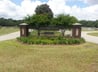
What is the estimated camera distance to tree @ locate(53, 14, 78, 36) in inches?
1128

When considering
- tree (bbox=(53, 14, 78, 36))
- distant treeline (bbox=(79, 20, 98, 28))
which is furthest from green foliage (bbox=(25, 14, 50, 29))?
distant treeline (bbox=(79, 20, 98, 28))

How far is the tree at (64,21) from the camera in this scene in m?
28.7

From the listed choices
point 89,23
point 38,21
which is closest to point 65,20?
point 38,21

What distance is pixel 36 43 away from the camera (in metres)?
22.4

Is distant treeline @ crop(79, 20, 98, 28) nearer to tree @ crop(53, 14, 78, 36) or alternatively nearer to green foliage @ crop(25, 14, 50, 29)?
tree @ crop(53, 14, 78, 36)

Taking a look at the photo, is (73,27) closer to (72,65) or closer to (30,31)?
(30,31)

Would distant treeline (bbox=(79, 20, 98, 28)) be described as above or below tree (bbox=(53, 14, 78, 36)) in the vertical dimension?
below

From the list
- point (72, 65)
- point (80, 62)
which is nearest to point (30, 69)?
point (72, 65)

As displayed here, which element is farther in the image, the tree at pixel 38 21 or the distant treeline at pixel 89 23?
the distant treeline at pixel 89 23

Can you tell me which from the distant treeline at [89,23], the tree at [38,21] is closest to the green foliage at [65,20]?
the tree at [38,21]

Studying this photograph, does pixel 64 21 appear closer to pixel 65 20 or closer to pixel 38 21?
pixel 65 20

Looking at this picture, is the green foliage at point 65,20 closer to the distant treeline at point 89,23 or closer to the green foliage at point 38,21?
the green foliage at point 38,21

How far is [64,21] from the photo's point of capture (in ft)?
94.7

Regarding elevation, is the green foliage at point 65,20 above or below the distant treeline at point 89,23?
above
